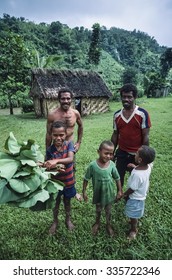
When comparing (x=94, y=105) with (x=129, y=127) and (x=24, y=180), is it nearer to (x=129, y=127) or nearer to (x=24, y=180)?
(x=129, y=127)

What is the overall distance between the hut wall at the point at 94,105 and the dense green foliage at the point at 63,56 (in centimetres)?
469

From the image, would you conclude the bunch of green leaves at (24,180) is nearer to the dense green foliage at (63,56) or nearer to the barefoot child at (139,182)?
the barefoot child at (139,182)

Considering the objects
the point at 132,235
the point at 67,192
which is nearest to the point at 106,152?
the point at 67,192

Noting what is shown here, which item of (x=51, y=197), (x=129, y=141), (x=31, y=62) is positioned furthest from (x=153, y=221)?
(x=31, y=62)

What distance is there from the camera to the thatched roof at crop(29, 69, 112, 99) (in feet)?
56.4

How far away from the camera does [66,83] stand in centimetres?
1817

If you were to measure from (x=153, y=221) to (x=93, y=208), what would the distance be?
2.81 ft

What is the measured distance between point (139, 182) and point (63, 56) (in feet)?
98.2

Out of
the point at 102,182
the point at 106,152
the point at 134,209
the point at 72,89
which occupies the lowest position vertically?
the point at 134,209

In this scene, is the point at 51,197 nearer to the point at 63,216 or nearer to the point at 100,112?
the point at 63,216

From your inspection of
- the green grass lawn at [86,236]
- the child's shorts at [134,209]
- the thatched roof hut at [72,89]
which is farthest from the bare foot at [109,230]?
the thatched roof hut at [72,89]

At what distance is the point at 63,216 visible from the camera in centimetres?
352
